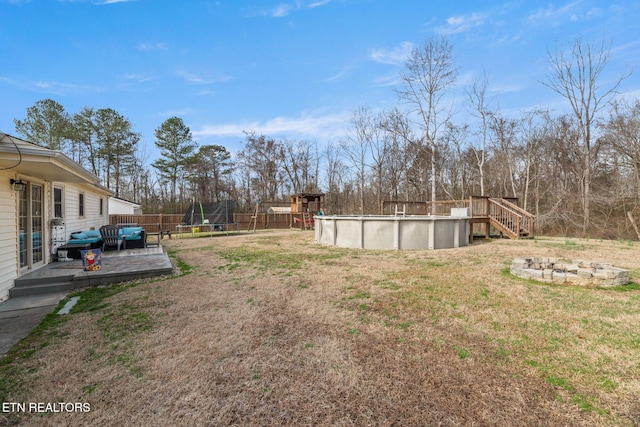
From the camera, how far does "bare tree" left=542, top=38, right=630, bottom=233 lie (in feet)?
50.6

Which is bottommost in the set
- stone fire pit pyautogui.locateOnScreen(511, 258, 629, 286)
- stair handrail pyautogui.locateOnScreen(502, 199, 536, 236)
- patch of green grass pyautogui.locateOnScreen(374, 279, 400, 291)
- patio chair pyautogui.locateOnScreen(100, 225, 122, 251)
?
patch of green grass pyautogui.locateOnScreen(374, 279, 400, 291)

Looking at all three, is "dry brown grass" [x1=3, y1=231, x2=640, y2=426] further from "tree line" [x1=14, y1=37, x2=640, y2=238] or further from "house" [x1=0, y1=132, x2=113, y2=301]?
"tree line" [x1=14, y1=37, x2=640, y2=238]

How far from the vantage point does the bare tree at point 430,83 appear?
17.9m

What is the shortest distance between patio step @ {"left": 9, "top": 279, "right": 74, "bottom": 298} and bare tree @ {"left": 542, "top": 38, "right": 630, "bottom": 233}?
67.9ft

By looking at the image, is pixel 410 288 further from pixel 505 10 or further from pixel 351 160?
pixel 351 160

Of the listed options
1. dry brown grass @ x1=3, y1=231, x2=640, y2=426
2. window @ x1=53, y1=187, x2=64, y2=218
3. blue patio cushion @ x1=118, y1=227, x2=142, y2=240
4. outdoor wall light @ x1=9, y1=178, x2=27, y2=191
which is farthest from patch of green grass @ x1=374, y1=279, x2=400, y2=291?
blue patio cushion @ x1=118, y1=227, x2=142, y2=240

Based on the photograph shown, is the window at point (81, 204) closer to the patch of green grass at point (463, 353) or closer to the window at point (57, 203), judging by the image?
the window at point (57, 203)

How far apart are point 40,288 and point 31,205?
191cm

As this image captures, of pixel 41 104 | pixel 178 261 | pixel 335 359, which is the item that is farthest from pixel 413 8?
pixel 41 104

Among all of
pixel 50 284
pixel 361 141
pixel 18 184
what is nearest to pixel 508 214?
pixel 50 284

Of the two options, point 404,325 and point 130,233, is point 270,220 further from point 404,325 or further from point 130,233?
point 404,325

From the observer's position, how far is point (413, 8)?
39.2ft

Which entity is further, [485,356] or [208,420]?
[485,356]

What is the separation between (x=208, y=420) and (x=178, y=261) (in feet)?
22.7
